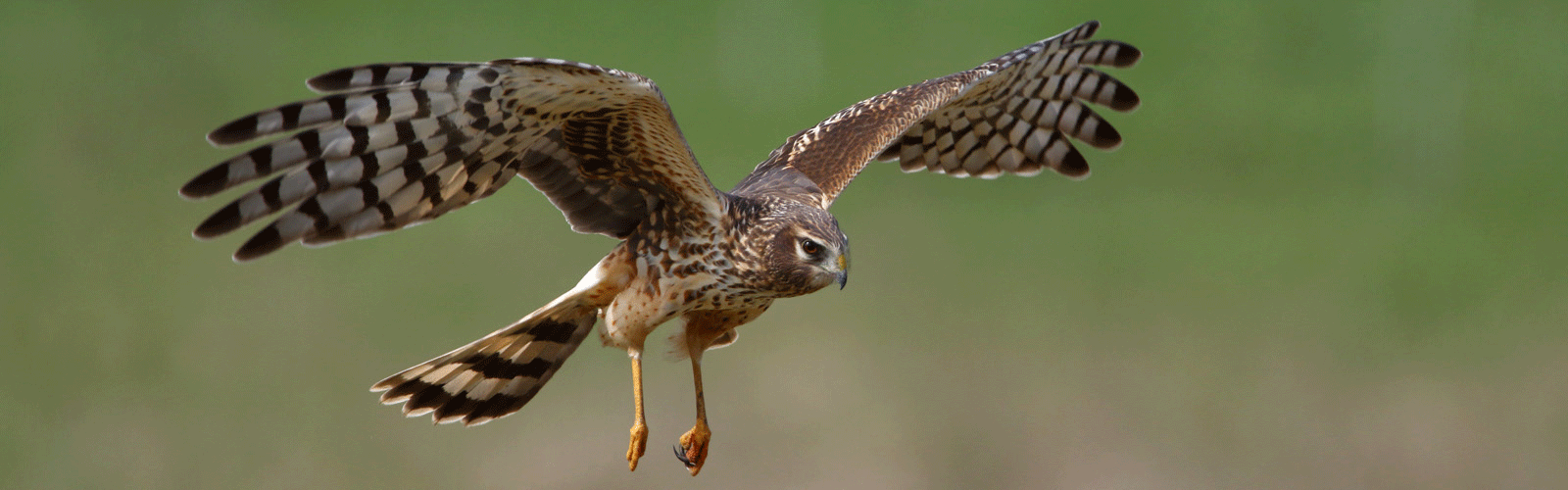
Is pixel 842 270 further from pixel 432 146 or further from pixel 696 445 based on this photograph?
pixel 432 146

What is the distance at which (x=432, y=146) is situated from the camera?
4145 mm

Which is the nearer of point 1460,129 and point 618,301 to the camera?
point 618,301

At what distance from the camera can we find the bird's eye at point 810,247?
14.3 feet

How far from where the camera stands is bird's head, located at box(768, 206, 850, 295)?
436cm

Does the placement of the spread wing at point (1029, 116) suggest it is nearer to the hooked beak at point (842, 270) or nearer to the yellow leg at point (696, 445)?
the hooked beak at point (842, 270)

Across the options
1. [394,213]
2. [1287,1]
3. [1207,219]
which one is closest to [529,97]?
[394,213]

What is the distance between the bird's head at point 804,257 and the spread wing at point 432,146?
9.5 inches

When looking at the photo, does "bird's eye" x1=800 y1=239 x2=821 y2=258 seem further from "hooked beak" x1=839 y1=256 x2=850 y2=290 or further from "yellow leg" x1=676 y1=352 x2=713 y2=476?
"yellow leg" x1=676 y1=352 x2=713 y2=476

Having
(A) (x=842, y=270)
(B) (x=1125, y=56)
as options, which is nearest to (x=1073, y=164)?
(B) (x=1125, y=56)

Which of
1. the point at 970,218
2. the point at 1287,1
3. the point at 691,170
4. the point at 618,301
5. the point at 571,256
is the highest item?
the point at 1287,1

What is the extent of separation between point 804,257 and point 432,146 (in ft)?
3.36

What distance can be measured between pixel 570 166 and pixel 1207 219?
6.90 metres

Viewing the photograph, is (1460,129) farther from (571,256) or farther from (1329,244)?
(571,256)

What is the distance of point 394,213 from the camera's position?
4.16m
